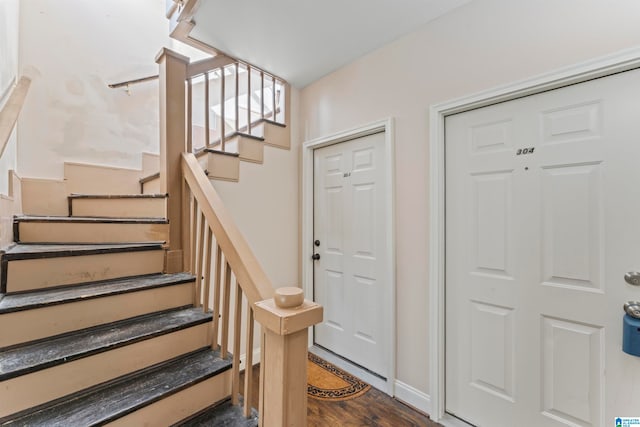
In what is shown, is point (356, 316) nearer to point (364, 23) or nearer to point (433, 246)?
point (433, 246)

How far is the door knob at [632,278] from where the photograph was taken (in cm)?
121

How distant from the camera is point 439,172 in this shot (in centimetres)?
177

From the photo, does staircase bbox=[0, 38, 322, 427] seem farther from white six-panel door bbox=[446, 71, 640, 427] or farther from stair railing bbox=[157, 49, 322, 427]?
white six-panel door bbox=[446, 71, 640, 427]

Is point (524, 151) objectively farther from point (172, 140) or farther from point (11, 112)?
point (11, 112)

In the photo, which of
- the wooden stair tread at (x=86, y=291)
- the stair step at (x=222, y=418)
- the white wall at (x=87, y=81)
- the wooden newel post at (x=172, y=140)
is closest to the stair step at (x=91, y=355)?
the wooden stair tread at (x=86, y=291)

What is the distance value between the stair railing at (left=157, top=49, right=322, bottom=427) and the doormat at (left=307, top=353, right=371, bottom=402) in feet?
2.57

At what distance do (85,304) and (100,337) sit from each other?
17 centimetres

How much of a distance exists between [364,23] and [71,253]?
2.15m

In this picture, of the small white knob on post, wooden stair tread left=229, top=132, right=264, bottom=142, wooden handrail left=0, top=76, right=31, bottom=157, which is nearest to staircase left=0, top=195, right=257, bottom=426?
wooden handrail left=0, top=76, right=31, bottom=157

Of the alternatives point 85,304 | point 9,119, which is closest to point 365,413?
point 85,304

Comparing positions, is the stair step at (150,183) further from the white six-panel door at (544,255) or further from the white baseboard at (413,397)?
the white baseboard at (413,397)

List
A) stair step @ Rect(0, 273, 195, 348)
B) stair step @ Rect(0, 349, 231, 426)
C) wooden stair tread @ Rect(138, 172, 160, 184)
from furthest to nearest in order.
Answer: wooden stair tread @ Rect(138, 172, 160, 184) < stair step @ Rect(0, 273, 195, 348) < stair step @ Rect(0, 349, 231, 426)

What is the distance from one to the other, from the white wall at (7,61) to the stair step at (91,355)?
1049mm

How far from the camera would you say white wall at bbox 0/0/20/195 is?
1574mm
